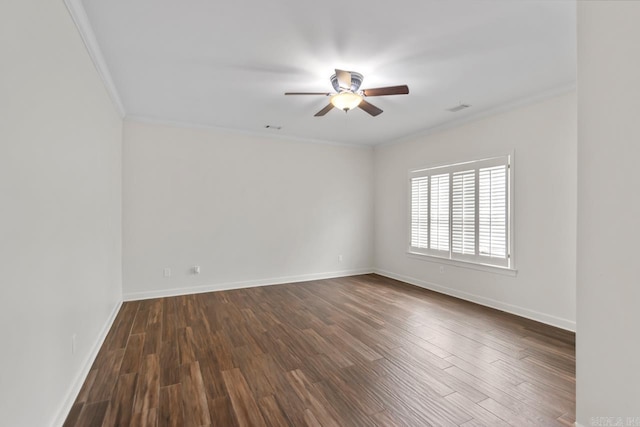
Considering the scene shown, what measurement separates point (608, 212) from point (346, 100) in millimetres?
2276

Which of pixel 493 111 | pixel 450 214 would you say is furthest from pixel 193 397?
pixel 493 111

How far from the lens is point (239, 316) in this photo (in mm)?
3738

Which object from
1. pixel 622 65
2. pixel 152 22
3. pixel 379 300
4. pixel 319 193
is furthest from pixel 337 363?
pixel 319 193

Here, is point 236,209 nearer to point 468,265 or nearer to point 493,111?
point 468,265

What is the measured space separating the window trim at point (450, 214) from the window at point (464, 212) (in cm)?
1

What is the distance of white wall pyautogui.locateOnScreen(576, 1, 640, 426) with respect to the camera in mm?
1429

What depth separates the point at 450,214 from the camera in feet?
15.7

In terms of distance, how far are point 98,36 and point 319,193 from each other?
4.09 metres

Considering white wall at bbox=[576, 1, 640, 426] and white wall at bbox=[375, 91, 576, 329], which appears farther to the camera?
white wall at bbox=[375, 91, 576, 329]

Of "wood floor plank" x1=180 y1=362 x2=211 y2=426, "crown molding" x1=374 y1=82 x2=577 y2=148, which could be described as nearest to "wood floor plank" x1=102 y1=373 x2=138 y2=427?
"wood floor plank" x1=180 y1=362 x2=211 y2=426

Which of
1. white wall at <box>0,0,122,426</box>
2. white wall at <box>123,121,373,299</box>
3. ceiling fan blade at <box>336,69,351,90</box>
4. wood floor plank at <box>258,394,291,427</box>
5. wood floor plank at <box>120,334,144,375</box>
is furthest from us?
white wall at <box>123,121,373,299</box>

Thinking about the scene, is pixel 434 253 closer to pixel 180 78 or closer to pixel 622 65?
pixel 622 65

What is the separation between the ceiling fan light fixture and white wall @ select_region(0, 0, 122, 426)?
217cm

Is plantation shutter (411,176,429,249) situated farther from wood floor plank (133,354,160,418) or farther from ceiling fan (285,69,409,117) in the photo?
wood floor plank (133,354,160,418)
